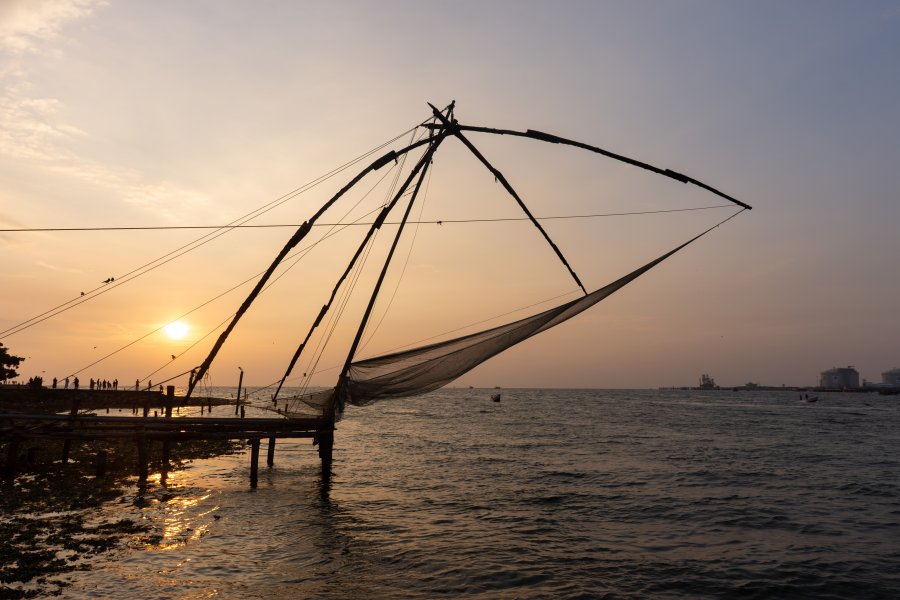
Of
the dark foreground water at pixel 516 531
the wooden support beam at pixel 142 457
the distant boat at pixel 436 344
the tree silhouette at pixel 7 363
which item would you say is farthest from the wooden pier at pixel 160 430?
the tree silhouette at pixel 7 363

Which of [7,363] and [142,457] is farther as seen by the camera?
[7,363]

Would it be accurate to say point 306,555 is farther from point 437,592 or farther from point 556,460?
point 556,460

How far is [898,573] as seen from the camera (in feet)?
37.7

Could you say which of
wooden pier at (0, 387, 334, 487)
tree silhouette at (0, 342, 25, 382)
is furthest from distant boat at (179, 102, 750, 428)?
tree silhouette at (0, 342, 25, 382)

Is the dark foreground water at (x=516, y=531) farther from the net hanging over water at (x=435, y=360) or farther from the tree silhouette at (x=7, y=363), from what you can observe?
the tree silhouette at (x=7, y=363)

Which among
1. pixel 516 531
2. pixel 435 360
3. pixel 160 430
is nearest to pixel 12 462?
pixel 160 430

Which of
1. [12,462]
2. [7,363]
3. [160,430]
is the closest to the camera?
[12,462]

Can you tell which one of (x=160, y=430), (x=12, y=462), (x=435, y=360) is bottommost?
(x=12, y=462)

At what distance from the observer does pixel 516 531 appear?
47.0 ft

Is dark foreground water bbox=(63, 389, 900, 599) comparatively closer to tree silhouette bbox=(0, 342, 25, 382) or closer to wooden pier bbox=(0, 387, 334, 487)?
wooden pier bbox=(0, 387, 334, 487)

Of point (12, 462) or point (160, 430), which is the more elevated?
point (160, 430)

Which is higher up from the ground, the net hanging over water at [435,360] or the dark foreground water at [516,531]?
the net hanging over water at [435,360]

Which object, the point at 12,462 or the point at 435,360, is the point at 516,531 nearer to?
the point at 435,360

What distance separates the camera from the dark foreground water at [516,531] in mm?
10320
